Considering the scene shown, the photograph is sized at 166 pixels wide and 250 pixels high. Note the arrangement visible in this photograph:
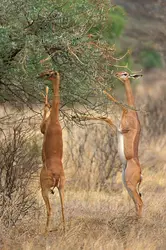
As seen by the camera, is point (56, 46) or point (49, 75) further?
point (49, 75)

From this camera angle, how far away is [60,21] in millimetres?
8836

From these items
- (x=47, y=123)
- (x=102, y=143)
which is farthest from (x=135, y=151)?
(x=102, y=143)

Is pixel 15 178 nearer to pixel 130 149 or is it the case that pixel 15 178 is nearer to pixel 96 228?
pixel 96 228

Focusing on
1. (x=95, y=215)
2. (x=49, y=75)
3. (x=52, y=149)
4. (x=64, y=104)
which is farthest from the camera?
(x=95, y=215)

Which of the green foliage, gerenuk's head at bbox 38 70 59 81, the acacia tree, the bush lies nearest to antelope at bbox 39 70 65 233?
gerenuk's head at bbox 38 70 59 81

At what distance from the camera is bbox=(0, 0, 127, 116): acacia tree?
8511mm

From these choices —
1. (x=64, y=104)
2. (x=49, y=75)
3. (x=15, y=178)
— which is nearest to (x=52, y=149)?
(x=49, y=75)

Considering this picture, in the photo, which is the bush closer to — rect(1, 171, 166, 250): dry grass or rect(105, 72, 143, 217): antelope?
rect(1, 171, 166, 250): dry grass

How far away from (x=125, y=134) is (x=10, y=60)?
2881 mm

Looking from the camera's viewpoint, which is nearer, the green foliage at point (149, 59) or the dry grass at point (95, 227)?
the dry grass at point (95, 227)

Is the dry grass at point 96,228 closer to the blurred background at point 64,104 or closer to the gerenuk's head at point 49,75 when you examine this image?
the blurred background at point 64,104

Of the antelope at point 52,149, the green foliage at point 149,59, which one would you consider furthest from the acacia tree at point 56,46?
the green foliage at point 149,59

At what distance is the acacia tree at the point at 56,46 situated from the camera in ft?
27.9

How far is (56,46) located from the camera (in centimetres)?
865
